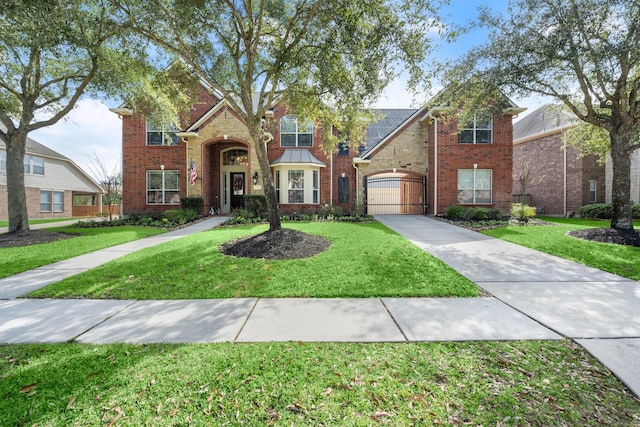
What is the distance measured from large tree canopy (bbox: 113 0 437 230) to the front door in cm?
909

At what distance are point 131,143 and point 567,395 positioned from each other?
20775 mm

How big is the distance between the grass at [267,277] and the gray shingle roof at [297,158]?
932 cm

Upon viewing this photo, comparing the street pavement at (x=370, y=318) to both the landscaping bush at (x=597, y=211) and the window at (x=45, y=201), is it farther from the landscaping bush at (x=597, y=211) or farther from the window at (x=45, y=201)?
the window at (x=45, y=201)

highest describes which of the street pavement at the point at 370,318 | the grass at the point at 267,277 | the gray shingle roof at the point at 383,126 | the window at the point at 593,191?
the gray shingle roof at the point at 383,126

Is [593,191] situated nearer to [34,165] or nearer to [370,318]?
[370,318]

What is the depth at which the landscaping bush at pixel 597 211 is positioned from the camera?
51.2ft

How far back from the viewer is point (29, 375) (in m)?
2.44

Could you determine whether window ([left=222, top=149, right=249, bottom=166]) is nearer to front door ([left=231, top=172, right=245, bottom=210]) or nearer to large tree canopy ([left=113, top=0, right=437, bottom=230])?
front door ([left=231, top=172, right=245, bottom=210])

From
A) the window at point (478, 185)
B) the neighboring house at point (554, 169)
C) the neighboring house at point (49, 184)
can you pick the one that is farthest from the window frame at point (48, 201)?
the neighboring house at point (554, 169)

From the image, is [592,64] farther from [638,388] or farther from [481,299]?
[638,388]

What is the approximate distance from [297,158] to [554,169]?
717 inches

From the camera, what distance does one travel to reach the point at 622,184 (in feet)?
31.1

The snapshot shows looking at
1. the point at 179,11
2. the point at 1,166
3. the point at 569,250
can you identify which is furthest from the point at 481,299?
the point at 1,166

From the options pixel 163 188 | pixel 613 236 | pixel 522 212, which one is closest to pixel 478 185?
pixel 522 212
